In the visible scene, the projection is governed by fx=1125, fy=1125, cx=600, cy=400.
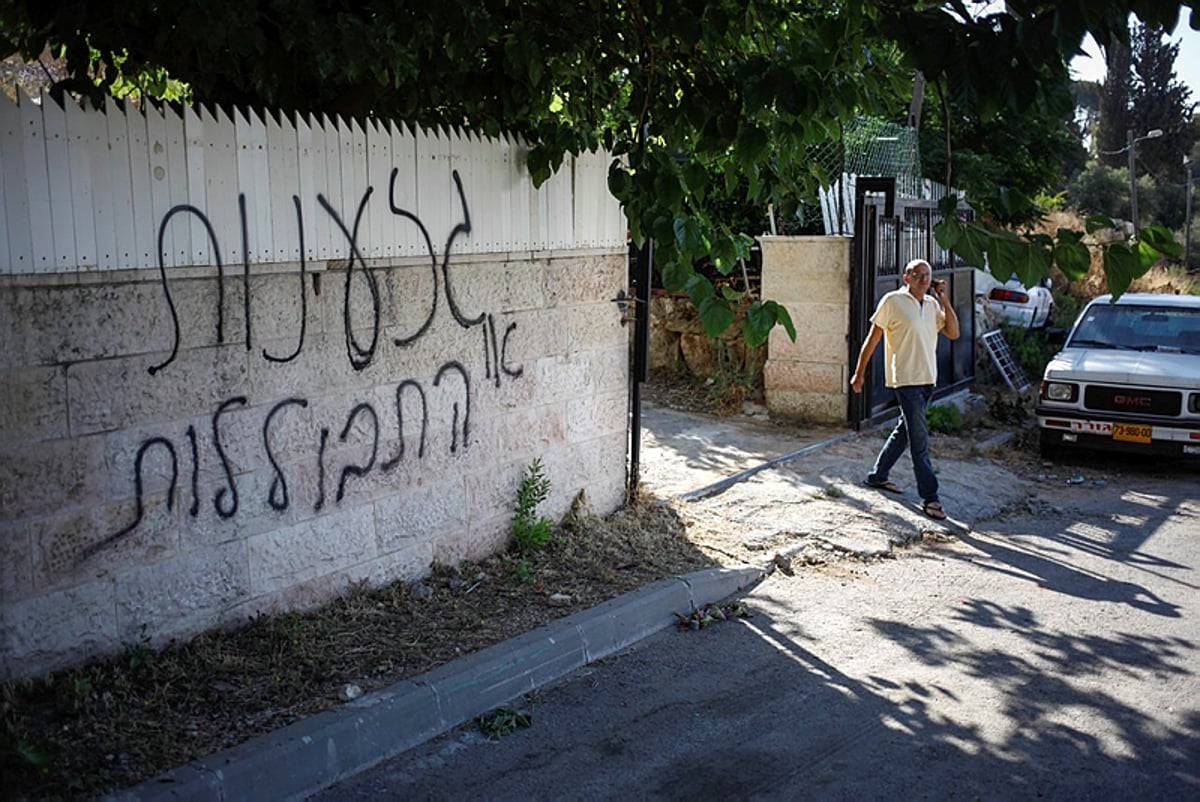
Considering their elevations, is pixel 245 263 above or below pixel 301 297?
above

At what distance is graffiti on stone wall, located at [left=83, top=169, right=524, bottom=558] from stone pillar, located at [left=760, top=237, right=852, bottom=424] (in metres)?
5.34

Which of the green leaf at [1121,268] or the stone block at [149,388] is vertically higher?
the green leaf at [1121,268]

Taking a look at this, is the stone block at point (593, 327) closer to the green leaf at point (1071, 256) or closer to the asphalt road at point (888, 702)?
the asphalt road at point (888, 702)

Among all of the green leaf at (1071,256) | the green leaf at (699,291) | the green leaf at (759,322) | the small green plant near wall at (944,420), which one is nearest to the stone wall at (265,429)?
the green leaf at (699,291)

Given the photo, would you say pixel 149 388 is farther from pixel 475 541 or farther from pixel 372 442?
pixel 475 541

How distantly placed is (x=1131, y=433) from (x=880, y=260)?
2910 mm

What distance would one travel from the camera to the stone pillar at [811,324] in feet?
36.6

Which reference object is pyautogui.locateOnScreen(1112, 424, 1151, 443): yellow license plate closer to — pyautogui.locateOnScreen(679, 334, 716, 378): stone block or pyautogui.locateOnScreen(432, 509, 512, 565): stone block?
pyautogui.locateOnScreen(679, 334, 716, 378): stone block

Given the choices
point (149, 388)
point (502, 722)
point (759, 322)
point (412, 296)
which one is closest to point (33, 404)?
point (149, 388)

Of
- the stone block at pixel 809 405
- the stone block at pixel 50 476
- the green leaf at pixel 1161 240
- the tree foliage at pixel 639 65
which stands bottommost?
the stone block at pixel 809 405

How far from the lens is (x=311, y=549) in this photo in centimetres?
556

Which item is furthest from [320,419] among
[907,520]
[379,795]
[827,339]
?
[827,339]

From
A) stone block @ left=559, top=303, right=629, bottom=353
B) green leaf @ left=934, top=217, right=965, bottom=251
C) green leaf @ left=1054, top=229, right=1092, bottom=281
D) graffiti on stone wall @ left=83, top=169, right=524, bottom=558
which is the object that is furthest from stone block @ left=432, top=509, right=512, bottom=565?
green leaf @ left=1054, top=229, right=1092, bottom=281

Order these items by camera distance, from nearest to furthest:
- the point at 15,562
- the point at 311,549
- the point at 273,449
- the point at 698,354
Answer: the point at 15,562, the point at 273,449, the point at 311,549, the point at 698,354
